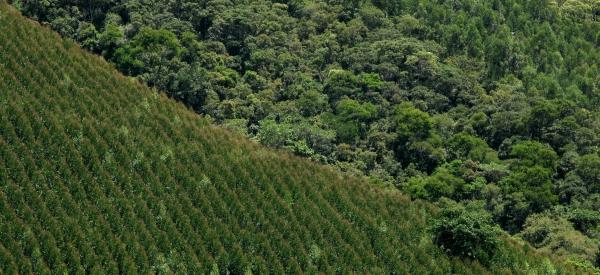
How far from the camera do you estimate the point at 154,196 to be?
25844 millimetres

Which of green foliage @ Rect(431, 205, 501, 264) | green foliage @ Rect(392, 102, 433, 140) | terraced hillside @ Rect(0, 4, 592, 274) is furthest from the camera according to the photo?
green foliage @ Rect(392, 102, 433, 140)

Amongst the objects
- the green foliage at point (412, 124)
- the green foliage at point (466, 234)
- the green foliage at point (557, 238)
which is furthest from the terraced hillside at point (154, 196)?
the green foliage at point (412, 124)

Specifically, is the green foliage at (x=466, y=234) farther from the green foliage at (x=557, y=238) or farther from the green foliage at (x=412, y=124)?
the green foliage at (x=412, y=124)

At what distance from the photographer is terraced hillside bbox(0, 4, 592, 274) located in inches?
909

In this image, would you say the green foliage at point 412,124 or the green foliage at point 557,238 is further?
the green foliage at point 412,124

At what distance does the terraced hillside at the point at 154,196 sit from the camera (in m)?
23.1

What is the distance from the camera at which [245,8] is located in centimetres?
6600

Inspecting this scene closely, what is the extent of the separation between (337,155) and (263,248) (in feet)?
91.4

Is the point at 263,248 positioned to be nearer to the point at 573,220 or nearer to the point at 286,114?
the point at 573,220

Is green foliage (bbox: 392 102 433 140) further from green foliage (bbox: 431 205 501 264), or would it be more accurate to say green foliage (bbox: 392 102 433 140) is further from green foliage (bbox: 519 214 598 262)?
green foliage (bbox: 431 205 501 264)

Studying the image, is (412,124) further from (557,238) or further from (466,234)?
(466,234)

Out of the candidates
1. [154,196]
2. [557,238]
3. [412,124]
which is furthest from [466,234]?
[412,124]

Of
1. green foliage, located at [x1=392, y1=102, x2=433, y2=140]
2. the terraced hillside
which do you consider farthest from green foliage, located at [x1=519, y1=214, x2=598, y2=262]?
the terraced hillside

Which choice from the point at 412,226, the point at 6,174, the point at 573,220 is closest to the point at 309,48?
the point at 573,220
